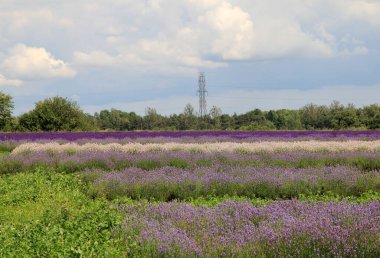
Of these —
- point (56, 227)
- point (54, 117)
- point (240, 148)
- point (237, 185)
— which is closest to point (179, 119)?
point (54, 117)

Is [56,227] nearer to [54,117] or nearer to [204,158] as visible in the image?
[204,158]

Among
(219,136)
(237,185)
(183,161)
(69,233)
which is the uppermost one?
(219,136)

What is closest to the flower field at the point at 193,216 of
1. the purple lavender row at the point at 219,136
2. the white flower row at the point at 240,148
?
the white flower row at the point at 240,148

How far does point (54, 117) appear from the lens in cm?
4528

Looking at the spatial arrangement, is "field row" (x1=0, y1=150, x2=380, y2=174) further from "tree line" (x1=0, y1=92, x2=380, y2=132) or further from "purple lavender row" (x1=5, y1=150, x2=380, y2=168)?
"tree line" (x1=0, y1=92, x2=380, y2=132)

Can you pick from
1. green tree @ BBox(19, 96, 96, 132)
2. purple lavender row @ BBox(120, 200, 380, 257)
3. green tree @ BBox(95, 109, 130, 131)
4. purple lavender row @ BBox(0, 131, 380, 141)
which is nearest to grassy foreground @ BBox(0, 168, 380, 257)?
purple lavender row @ BBox(120, 200, 380, 257)

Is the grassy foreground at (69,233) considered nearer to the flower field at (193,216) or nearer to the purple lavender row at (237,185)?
the flower field at (193,216)

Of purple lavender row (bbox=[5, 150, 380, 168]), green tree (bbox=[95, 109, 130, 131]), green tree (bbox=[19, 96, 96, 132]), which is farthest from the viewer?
green tree (bbox=[95, 109, 130, 131])

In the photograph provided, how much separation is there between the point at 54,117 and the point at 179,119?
2071cm

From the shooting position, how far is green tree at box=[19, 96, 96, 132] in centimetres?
4569

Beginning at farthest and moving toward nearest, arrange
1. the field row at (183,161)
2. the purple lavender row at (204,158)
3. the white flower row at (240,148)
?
the white flower row at (240,148), the purple lavender row at (204,158), the field row at (183,161)

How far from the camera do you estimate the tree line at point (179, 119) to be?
4609cm

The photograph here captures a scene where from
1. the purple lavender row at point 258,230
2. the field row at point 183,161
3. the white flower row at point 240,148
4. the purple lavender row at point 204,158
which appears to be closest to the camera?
the purple lavender row at point 258,230

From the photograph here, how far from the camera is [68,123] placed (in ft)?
151
